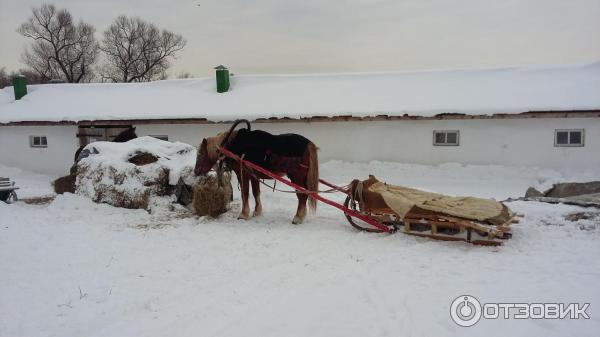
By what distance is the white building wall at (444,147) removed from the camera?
516 inches

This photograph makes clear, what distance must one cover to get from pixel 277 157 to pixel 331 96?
29.0ft

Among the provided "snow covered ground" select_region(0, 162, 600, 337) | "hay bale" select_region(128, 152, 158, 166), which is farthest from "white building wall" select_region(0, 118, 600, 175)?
"snow covered ground" select_region(0, 162, 600, 337)

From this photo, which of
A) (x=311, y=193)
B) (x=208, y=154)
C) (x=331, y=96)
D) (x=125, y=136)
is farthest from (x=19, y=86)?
(x=311, y=193)

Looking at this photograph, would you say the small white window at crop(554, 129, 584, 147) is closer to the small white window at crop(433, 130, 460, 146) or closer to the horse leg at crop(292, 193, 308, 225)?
the small white window at crop(433, 130, 460, 146)

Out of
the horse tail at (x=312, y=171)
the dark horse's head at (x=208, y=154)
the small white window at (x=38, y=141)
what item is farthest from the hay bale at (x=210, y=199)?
the small white window at (x=38, y=141)

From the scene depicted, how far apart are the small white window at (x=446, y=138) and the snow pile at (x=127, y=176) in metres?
8.39

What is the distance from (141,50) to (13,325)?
47.3 metres

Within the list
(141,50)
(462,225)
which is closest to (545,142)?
(462,225)

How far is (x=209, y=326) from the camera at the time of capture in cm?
375

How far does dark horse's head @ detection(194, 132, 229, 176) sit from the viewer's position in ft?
27.2

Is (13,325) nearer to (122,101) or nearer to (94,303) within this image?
(94,303)

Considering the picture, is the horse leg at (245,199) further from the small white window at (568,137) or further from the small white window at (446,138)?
the small white window at (568,137)

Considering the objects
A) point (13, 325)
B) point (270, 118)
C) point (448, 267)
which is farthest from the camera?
point (270, 118)

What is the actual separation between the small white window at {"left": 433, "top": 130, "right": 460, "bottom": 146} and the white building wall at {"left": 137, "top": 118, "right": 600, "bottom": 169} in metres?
0.14
